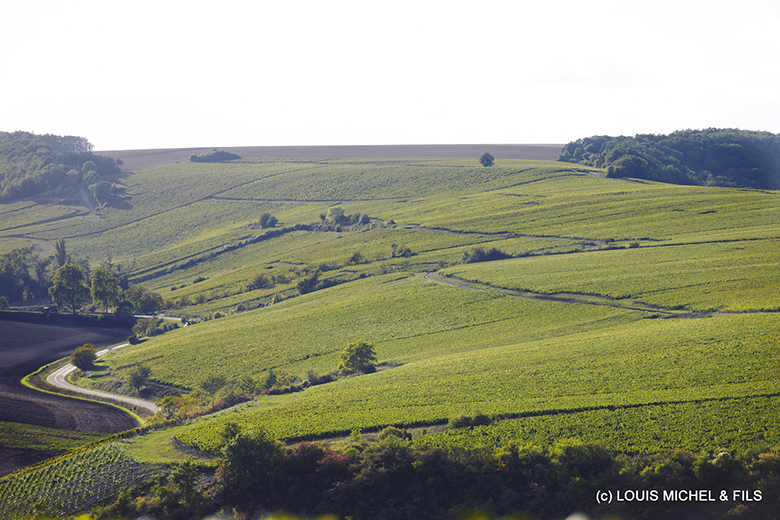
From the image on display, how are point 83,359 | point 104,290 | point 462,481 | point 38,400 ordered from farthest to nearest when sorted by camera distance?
1. point 104,290
2. point 83,359
3. point 38,400
4. point 462,481

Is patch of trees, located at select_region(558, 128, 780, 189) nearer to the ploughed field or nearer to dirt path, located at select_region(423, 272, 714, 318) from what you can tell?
dirt path, located at select_region(423, 272, 714, 318)

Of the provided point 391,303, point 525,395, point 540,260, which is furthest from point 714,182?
point 525,395

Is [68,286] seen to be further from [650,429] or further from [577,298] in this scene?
[650,429]

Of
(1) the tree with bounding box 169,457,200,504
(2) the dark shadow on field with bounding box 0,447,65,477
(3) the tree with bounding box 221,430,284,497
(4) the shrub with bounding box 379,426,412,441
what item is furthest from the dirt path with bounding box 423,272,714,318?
(2) the dark shadow on field with bounding box 0,447,65,477

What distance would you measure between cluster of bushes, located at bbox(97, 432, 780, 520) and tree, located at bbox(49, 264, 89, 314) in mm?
98153

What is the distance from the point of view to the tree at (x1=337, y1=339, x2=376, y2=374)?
65.1 m

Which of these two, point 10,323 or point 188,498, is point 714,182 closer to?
point 188,498

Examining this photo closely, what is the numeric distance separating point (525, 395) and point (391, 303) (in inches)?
1816

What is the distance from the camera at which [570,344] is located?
190ft

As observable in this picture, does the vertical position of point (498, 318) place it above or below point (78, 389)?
above

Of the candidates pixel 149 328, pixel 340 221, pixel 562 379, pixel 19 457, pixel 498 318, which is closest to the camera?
pixel 562 379

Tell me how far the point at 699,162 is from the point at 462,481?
20064 cm

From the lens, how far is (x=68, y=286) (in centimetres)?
11862

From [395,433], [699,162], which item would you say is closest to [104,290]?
[395,433]
